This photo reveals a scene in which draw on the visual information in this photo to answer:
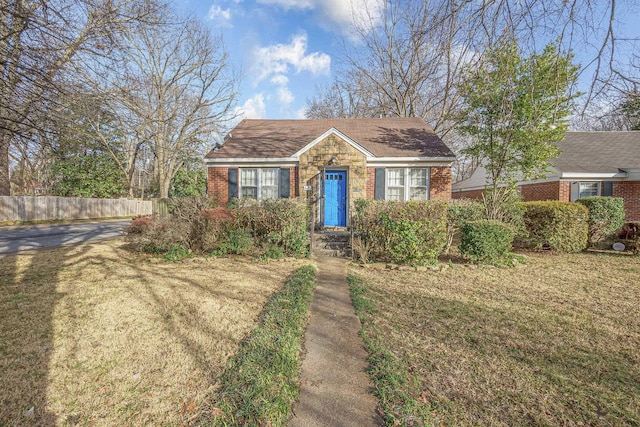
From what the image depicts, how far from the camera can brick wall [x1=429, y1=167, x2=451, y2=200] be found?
1152 cm

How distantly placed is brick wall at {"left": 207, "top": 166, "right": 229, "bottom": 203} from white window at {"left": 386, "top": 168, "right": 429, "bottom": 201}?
21.8 ft

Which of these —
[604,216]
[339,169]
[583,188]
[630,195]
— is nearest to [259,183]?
[339,169]

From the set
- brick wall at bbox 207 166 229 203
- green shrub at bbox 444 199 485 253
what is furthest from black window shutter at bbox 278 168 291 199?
green shrub at bbox 444 199 485 253

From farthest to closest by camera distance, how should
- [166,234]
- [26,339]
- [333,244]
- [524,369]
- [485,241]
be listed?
[333,244], [166,234], [485,241], [26,339], [524,369]

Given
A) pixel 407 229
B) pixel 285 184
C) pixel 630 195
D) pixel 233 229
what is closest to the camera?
pixel 407 229

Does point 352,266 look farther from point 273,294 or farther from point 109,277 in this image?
point 109,277

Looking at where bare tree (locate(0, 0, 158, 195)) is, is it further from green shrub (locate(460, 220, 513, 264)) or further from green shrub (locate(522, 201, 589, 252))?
green shrub (locate(522, 201, 589, 252))

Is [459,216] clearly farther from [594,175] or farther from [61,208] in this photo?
[61,208]

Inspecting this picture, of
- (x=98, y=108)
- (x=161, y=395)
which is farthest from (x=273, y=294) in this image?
(x=98, y=108)

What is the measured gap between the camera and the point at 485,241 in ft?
24.1

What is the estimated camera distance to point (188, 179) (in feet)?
85.5

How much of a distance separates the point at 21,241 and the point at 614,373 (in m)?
15.3

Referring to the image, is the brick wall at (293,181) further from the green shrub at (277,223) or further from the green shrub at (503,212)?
the green shrub at (503,212)

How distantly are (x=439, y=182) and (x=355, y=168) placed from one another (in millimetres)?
3499
